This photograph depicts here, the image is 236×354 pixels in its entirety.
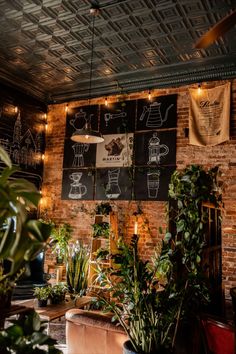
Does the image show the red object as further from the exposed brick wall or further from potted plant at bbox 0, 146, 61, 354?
the exposed brick wall

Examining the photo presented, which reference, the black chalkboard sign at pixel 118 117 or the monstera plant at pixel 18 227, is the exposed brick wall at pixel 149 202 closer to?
the black chalkboard sign at pixel 118 117

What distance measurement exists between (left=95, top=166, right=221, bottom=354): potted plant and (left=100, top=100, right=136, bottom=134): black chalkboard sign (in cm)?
382

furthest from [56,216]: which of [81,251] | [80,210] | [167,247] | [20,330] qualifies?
[20,330]

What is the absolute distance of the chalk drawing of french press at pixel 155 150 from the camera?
5.75 meters

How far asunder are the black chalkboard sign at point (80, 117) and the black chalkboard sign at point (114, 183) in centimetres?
93

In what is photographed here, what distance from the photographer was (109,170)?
6199mm

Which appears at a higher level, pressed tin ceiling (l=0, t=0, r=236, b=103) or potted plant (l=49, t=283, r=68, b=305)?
pressed tin ceiling (l=0, t=0, r=236, b=103)

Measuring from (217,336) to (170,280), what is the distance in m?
0.58

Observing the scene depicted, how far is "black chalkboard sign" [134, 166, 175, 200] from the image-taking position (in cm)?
566

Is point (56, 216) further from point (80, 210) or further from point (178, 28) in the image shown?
point (178, 28)

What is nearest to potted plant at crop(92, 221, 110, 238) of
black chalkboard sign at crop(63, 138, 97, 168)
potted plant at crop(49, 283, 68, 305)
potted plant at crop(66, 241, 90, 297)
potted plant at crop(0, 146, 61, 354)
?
potted plant at crop(66, 241, 90, 297)

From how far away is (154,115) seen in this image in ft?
19.4

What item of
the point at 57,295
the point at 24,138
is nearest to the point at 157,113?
the point at 24,138

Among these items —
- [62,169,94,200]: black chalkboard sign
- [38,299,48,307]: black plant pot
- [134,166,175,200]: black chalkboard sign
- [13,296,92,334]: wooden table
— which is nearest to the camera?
[13,296,92,334]: wooden table
